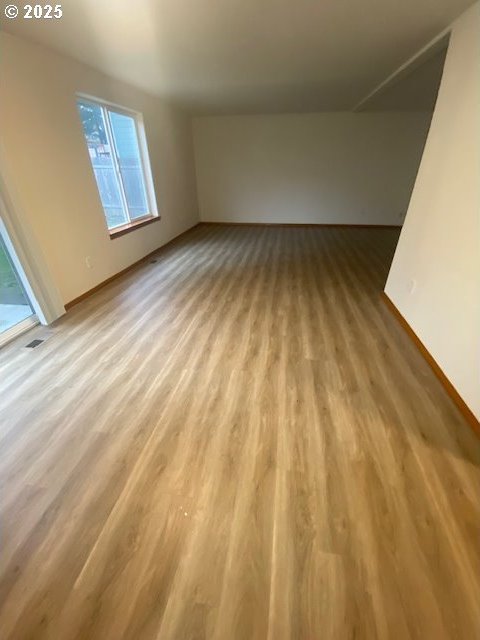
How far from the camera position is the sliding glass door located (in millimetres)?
2613

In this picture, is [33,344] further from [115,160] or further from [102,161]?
[115,160]

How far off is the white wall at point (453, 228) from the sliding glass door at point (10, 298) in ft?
11.1

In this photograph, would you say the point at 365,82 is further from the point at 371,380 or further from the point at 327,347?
the point at 371,380

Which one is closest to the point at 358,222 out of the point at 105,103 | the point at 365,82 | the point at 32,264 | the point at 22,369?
the point at 365,82

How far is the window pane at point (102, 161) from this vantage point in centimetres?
352

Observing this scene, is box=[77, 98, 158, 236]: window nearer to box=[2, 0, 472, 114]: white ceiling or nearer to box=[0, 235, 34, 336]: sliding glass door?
box=[2, 0, 472, 114]: white ceiling

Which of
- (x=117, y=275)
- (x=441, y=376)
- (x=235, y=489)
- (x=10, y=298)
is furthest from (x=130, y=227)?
(x=441, y=376)

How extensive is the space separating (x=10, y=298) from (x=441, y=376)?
369 cm

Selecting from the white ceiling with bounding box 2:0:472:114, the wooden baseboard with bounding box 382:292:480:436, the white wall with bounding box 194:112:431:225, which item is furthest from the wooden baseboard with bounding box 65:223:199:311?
the wooden baseboard with bounding box 382:292:480:436

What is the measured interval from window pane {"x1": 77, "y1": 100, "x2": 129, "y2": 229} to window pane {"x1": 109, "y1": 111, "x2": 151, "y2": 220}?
0.54ft

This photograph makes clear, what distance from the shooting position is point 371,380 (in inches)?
77.6

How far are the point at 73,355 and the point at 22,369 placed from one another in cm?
34

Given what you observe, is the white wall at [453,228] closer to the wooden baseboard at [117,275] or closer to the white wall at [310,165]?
the wooden baseboard at [117,275]

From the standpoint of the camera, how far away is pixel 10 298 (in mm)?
2893
